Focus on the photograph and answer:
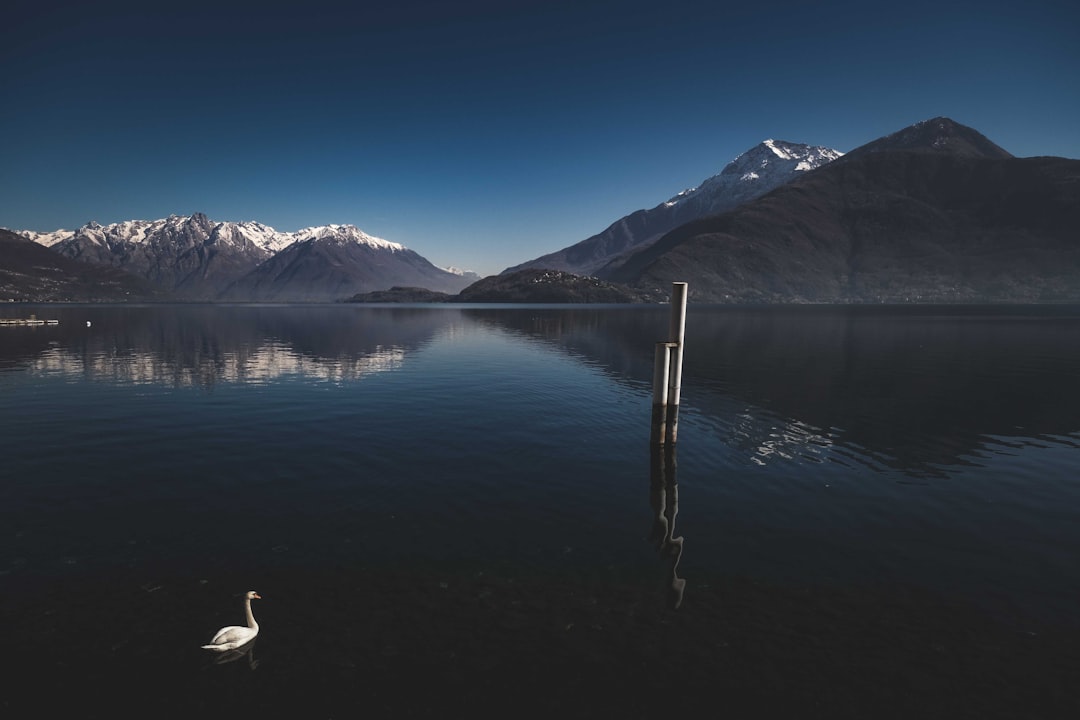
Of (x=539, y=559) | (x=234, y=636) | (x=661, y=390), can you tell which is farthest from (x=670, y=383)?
(x=234, y=636)

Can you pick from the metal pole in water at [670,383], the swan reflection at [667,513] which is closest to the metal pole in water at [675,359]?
the metal pole in water at [670,383]

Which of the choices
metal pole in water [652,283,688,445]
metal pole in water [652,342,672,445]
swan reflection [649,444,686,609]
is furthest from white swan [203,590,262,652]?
metal pole in water [652,283,688,445]

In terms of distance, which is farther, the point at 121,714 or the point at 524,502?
the point at 524,502

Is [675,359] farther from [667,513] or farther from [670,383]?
[667,513]

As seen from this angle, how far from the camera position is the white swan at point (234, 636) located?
11.8 meters

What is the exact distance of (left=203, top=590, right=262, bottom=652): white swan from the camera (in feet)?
38.5

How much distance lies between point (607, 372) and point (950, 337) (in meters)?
88.2

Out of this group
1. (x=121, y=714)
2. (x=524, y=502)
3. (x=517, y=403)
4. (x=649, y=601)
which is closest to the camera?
(x=121, y=714)

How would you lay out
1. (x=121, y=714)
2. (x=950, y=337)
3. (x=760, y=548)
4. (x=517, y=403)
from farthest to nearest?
(x=950, y=337), (x=517, y=403), (x=760, y=548), (x=121, y=714)

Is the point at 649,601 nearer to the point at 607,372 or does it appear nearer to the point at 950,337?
the point at 607,372

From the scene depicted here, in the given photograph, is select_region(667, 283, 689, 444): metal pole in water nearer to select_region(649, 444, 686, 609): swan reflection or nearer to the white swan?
select_region(649, 444, 686, 609): swan reflection

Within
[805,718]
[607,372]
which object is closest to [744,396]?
[607,372]

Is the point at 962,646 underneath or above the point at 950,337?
underneath

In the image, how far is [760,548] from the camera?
57.3 feet
